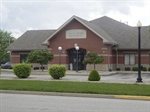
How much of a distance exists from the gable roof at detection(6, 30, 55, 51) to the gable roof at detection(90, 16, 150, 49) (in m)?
9.48

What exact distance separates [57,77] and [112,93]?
1071 centimetres

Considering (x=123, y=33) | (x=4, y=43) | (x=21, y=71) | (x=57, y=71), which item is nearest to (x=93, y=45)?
(x=123, y=33)

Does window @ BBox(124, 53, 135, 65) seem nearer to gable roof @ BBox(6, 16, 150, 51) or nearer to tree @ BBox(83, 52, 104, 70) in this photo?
gable roof @ BBox(6, 16, 150, 51)

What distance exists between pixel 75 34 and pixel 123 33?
8.62m

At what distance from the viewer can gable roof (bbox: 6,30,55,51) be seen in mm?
45688

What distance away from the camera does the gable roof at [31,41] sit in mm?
45688

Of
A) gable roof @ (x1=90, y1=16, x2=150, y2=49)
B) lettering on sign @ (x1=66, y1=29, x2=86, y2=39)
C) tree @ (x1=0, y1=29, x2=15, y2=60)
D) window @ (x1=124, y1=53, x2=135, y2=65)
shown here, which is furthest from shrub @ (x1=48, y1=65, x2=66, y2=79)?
tree @ (x1=0, y1=29, x2=15, y2=60)

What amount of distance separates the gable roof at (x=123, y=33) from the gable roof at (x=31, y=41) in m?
9.48

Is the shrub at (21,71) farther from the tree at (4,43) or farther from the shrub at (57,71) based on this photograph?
the tree at (4,43)

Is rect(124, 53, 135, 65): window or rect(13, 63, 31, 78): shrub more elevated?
rect(124, 53, 135, 65): window

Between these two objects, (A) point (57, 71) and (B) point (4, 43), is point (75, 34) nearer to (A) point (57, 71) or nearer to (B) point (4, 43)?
(A) point (57, 71)

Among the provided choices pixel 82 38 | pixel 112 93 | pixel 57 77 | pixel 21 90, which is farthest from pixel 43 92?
pixel 82 38

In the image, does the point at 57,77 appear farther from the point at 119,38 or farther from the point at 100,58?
the point at 119,38

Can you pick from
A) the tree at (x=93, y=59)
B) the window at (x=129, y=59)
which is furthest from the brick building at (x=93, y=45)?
the tree at (x=93, y=59)
